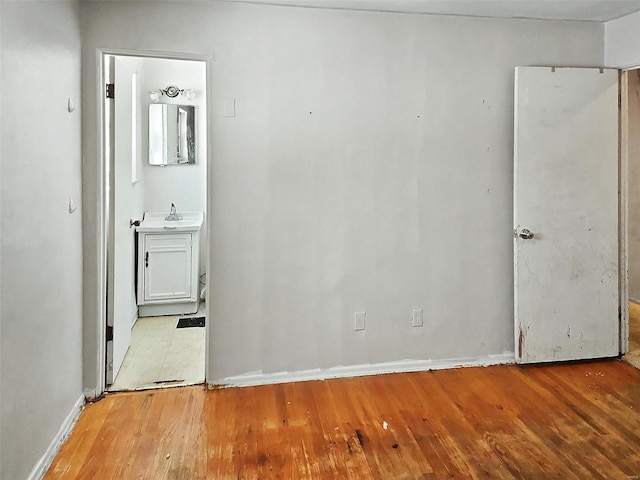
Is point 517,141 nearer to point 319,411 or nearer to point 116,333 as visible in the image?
point 319,411

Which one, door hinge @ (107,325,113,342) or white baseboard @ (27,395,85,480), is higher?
door hinge @ (107,325,113,342)

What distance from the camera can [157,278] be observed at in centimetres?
428

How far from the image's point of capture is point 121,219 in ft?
10.4

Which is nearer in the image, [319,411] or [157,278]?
[319,411]

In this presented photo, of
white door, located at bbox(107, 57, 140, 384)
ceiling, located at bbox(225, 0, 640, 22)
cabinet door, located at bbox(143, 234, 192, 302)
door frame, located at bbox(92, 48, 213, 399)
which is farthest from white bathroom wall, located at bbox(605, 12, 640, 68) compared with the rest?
cabinet door, located at bbox(143, 234, 192, 302)

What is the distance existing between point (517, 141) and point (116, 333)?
113 inches

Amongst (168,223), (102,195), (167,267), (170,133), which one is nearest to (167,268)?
(167,267)

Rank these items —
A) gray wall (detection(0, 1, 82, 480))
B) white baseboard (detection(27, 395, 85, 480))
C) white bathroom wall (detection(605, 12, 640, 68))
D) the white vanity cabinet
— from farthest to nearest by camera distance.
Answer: the white vanity cabinet
white bathroom wall (detection(605, 12, 640, 68))
white baseboard (detection(27, 395, 85, 480))
gray wall (detection(0, 1, 82, 480))

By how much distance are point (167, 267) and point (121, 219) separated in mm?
1190

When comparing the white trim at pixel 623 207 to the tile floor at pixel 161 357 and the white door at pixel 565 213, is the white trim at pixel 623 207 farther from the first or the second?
the tile floor at pixel 161 357

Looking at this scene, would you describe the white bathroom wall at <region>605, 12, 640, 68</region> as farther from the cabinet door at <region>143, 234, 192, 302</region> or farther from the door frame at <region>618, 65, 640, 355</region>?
the cabinet door at <region>143, 234, 192, 302</region>

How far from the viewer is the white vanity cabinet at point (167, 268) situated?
4.23 meters

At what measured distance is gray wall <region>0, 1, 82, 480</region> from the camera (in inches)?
69.9

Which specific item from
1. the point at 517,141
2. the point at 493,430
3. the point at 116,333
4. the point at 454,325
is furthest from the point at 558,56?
the point at 116,333
